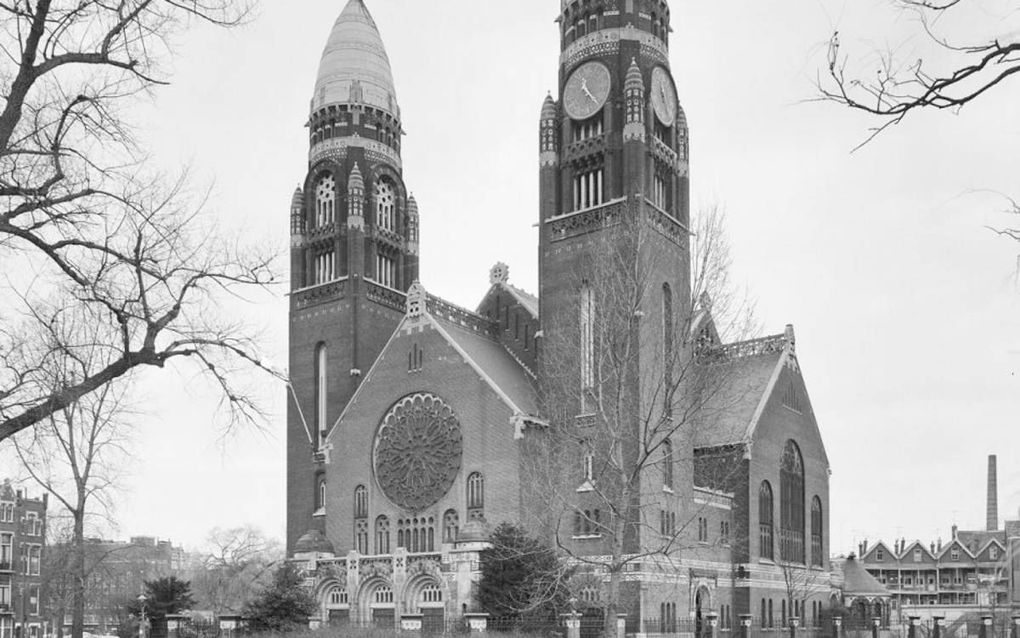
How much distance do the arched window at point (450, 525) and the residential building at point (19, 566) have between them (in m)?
41.7

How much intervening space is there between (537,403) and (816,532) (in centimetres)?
2107

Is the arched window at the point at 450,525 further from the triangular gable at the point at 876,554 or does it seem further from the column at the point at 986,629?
the triangular gable at the point at 876,554

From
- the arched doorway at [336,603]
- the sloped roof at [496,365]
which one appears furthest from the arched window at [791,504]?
the arched doorway at [336,603]

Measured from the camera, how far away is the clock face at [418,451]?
5362 centimetres

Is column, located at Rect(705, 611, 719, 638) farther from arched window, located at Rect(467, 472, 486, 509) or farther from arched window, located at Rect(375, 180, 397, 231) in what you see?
arched window, located at Rect(375, 180, 397, 231)

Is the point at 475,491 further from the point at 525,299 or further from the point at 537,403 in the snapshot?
the point at 525,299

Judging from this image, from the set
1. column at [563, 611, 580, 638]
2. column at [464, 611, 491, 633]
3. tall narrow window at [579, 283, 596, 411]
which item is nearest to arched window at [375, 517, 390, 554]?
tall narrow window at [579, 283, 596, 411]

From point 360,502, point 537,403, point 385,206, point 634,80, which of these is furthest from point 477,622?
point 385,206

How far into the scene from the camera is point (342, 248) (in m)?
62.8

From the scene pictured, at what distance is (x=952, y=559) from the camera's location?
108938mm

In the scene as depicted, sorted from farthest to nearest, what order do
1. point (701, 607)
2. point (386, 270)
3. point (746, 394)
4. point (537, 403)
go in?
point (386, 270)
point (746, 394)
point (537, 403)
point (701, 607)

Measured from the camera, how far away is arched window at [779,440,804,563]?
60.6m

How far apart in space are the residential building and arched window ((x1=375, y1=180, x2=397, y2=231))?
3650 centimetres

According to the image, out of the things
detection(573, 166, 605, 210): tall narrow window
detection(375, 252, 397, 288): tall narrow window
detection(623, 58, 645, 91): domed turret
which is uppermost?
detection(623, 58, 645, 91): domed turret
